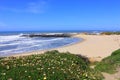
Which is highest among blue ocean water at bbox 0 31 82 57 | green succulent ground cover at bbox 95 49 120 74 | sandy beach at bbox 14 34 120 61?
green succulent ground cover at bbox 95 49 120 74

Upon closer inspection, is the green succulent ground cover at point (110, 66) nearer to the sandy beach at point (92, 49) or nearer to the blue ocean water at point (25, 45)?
the sandy beach at point (92, 49)

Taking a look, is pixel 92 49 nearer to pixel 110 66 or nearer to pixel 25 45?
pixel 25 45

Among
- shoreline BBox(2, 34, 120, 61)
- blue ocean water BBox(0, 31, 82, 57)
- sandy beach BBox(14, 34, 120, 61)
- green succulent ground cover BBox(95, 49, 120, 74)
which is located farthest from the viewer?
blue ocean water BBox(0, 31, 82, 57)

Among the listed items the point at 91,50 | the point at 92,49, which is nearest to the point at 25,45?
the point at 92,49

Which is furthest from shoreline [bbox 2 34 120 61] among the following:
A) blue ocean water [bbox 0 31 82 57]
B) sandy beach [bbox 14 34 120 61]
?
blue ocean water [bbox 0 31 82 57]

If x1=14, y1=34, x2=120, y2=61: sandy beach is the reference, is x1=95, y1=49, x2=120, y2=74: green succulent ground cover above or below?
above

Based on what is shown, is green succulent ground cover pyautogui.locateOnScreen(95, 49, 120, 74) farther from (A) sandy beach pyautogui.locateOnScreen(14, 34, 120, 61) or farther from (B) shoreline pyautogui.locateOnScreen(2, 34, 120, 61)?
(A) sandy beach pyautogui.locateOnScreen(14, 34, 120, 61)

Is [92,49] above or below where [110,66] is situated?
below

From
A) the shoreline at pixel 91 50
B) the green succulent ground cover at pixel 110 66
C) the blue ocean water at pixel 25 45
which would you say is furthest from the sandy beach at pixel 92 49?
the green succulent ground cover at pixel 110 66

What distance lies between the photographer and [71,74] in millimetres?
9695

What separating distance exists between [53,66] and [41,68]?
2.62 ft

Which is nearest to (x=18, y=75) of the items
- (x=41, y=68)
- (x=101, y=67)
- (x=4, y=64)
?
(x=41, y=68)

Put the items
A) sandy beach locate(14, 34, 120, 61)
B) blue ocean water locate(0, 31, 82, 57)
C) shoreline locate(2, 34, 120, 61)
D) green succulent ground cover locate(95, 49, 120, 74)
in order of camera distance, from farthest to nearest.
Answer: blue ocean water locate(0, 31, 82, 57)
sandy beach locate(14, 34, 120, 61)
shoreline locate(2, 34, 120, 61)
green succulent ground cover locate(95, 49, 120, 74)

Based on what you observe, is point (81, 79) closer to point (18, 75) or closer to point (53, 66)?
point (53, 66)
